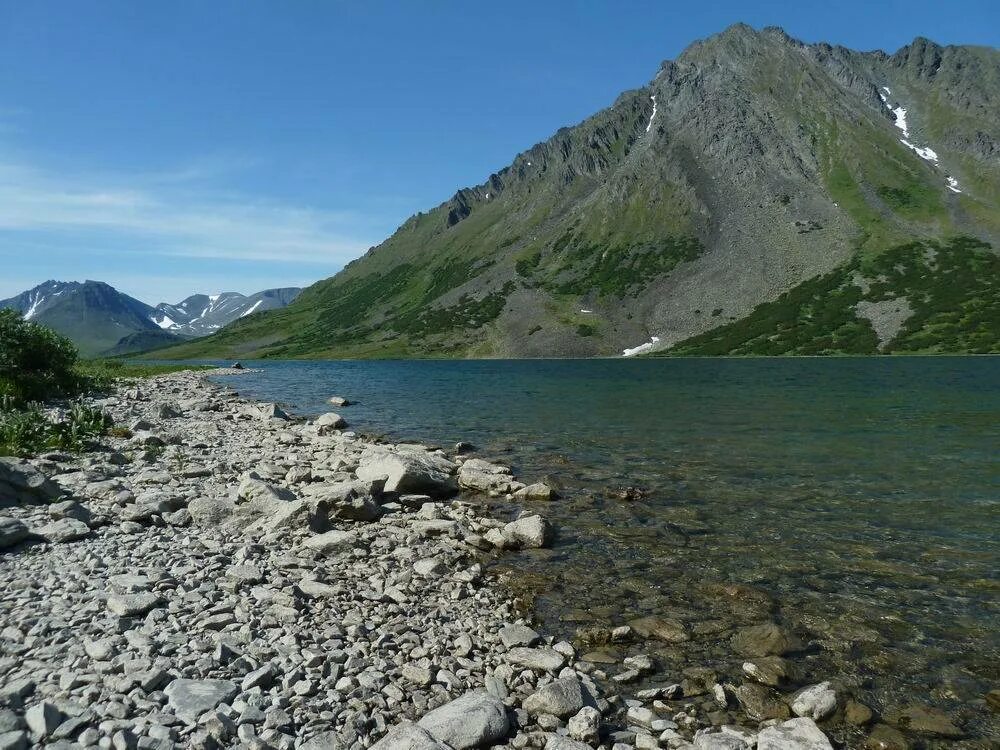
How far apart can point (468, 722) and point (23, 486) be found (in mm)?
14978

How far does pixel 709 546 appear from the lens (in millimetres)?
15344

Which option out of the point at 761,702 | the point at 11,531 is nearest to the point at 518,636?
the point at 761,702

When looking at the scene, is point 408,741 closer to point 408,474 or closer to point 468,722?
point 468,722

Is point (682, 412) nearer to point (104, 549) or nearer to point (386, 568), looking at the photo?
point (386, 568)

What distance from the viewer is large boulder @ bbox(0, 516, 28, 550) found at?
1213 cm

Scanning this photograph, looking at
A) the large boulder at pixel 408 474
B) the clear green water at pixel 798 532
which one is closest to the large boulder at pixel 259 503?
the large boulder at pixel 408 474

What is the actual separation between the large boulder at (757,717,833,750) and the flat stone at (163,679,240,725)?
23.2 feet

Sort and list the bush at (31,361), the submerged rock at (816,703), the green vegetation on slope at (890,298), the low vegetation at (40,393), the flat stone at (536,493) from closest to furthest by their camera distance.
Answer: the submerged rock at (816,703) → the flat stone at (536,493) → the low vegetation at (40,393) → the bush at (31,361) → the green vegetation on slope at (890,298)

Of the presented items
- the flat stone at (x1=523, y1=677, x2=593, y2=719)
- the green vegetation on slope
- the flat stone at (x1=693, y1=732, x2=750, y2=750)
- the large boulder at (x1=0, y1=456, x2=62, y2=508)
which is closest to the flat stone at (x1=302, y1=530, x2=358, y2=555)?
the flat stone at (x1=523, y1=677, x2=593, y2=719)

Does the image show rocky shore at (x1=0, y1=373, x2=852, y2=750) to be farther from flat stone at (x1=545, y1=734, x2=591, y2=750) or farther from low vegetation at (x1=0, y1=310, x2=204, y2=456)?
low vegetation at (x1=0, y1=310, x2=204, y2=456)

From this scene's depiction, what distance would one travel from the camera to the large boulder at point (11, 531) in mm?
12133

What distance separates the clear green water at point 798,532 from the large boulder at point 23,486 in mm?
13098

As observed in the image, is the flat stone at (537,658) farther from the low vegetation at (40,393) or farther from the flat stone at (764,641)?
the low vegetation at (40,393)

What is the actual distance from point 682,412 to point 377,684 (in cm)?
4044
